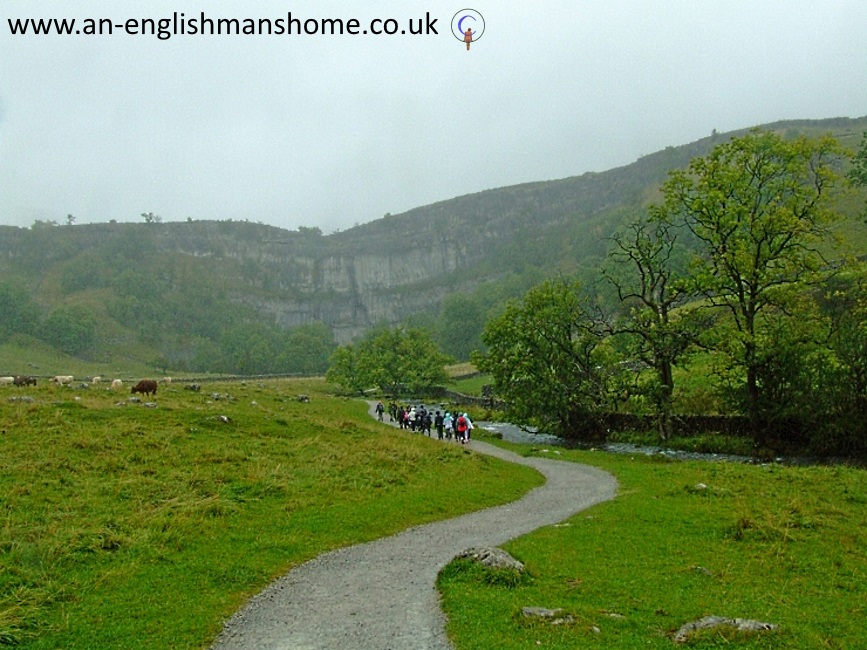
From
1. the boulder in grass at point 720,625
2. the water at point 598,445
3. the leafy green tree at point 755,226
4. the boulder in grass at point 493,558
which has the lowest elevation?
the water at point 598,445

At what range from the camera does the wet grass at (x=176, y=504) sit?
473 inches

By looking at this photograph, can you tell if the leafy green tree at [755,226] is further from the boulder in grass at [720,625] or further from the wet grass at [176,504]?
the boulder in grass at [720,625]

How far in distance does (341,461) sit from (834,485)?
2060 centimetres

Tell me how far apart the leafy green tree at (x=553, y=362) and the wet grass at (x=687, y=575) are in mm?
23976

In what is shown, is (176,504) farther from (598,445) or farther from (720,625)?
(598,445)

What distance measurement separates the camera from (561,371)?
49.8 m

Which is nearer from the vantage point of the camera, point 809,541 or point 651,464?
point 809,541

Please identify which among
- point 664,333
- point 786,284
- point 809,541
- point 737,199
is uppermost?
point 737,199

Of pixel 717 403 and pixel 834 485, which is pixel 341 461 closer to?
pixel 834 485

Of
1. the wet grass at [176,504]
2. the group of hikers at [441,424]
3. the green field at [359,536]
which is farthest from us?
the group of hikers at [441,424]

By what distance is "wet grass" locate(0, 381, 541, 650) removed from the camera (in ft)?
39.4

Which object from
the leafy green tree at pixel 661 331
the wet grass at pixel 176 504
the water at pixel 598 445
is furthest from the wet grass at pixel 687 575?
the leafy green tree at pixel 661 331

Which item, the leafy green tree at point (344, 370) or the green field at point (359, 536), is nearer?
the green field at point (359, 536)

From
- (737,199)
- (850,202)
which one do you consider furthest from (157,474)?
(850,202)
